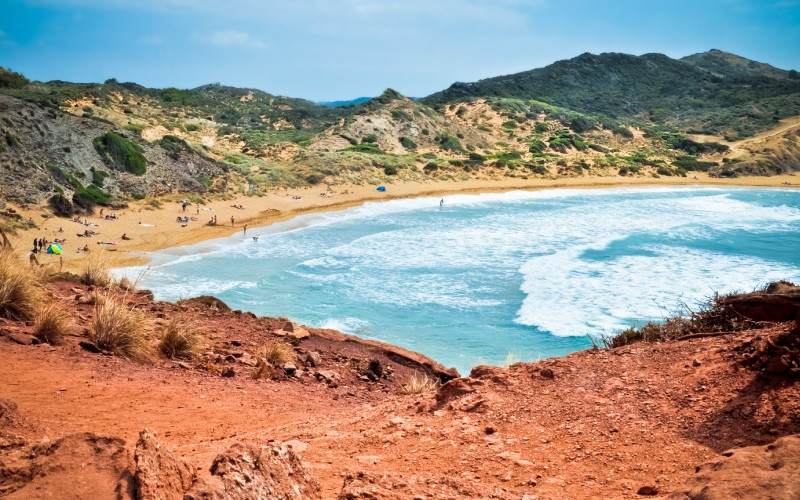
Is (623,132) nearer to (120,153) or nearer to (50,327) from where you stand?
(120,153)

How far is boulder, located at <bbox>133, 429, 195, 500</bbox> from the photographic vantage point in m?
A: 2.88

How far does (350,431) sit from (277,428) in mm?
762

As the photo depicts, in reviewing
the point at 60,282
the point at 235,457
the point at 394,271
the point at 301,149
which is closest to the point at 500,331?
the point at 394,271

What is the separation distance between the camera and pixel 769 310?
6.11 m

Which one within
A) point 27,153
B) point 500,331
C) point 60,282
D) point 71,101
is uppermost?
point 71,101

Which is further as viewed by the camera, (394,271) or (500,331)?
(394,271)

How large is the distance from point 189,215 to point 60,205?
5859 millimetres

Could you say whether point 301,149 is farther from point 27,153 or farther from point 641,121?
point 641,121

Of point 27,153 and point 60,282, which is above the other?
point 27,153

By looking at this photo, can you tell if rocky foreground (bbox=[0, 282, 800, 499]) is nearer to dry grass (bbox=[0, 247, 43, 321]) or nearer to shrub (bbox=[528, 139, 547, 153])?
dry grass (bbox=[0, 247, 43, 321])

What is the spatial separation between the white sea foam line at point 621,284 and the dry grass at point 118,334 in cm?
1090

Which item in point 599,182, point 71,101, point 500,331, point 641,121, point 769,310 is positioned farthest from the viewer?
point 641,121

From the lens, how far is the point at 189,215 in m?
29.9

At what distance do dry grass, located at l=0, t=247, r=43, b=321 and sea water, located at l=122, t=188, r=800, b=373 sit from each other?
7633mm
